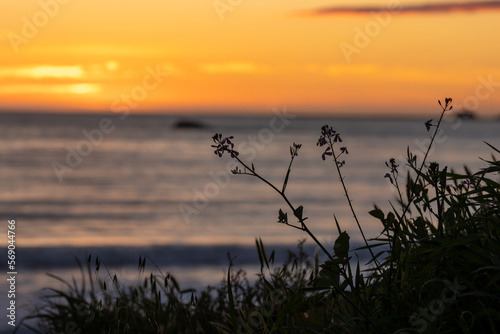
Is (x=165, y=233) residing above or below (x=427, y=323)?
above

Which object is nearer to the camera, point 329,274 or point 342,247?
point 342,247

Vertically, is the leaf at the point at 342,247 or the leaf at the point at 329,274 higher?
the leaf at the point at 342,247

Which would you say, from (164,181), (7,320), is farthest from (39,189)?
(7,320)

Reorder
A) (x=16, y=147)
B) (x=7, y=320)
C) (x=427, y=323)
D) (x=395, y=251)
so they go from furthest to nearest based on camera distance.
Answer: (x=16, y=147) < (x=7, y=320) < (x=395, y=251) < (x=427, y=323)

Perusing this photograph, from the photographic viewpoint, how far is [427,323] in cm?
275

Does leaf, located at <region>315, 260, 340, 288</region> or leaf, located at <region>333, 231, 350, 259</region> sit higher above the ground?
leaf, located at <region>333, 231, 350, 259</region>

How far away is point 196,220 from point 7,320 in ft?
38.3

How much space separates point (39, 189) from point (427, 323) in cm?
2934

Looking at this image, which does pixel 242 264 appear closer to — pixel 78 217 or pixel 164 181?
pixel 78 217

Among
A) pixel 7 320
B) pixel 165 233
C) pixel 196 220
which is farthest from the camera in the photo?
pixel 196 220

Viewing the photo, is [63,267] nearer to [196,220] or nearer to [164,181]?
[196,220]

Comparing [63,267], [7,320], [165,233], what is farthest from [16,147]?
[7,320]

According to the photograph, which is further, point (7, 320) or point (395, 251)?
point (7, 320)

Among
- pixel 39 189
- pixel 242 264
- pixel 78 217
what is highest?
pixel 39 189
